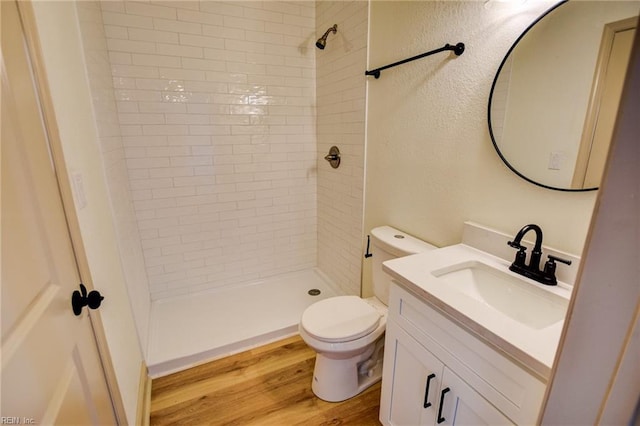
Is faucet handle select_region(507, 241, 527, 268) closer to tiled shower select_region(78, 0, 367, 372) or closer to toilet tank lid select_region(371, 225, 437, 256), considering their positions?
toilet tank lid select_region(371, 225, 437, 256)

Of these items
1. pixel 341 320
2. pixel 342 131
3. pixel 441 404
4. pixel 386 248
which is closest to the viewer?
pixel 441 404

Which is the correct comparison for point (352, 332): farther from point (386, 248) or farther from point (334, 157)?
point (334, 157)

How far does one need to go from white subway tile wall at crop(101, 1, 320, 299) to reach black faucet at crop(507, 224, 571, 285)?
1.79m

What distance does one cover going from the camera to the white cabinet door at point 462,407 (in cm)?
81

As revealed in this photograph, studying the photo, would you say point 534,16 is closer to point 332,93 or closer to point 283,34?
point 332,93

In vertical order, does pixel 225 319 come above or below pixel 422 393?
below

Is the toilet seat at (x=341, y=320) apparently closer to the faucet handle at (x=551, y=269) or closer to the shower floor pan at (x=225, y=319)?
the shower floor pan at (x=225, y=319)

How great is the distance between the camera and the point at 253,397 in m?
1.54

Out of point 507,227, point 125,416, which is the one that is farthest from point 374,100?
point 125,416

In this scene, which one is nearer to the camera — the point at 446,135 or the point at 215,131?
the point at 446,135

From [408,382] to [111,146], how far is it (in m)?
1.83

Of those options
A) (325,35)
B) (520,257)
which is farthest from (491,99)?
(325,35)

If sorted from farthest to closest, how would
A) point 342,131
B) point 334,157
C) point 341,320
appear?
point 334,157
point 342,131
point 341,320

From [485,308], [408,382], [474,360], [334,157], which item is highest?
[334,157]
